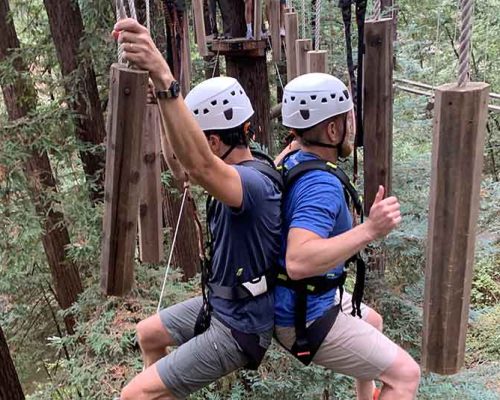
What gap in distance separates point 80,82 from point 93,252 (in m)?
1.63

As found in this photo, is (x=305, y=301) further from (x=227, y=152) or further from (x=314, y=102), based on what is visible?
(x=314, y=102)

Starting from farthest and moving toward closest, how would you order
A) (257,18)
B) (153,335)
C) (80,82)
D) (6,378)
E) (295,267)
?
(257,18) < (80,82) < (6,378) < (153,335) < (295,267)

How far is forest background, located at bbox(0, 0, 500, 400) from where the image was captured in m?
3.84

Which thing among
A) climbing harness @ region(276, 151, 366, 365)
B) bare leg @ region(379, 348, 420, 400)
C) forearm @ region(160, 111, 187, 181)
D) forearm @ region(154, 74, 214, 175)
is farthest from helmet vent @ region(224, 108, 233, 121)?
bare leg @ region(379, 348, 420, 400)

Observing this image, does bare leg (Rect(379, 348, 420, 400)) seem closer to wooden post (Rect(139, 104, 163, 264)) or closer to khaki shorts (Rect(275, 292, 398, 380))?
khaki shorts (Rect(275, 292, 398, 380))

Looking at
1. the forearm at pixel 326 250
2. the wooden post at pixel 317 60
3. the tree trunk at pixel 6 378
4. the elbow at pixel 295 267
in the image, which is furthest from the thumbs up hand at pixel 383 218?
the tree trunk at pixel 6 378

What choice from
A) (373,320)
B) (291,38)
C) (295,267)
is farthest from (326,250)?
(291,38)

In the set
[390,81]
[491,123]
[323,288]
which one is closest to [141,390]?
[323,288]

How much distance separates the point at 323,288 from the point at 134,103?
0.97 metres

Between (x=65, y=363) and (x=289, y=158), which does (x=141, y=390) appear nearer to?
(x=289, y=158)

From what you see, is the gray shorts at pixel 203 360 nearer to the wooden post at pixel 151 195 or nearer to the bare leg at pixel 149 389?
the bare leg at pixel 149 389

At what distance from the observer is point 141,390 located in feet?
7.30

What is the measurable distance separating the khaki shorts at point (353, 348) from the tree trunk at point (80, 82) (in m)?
3.59

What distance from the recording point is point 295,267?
6.27 feet
